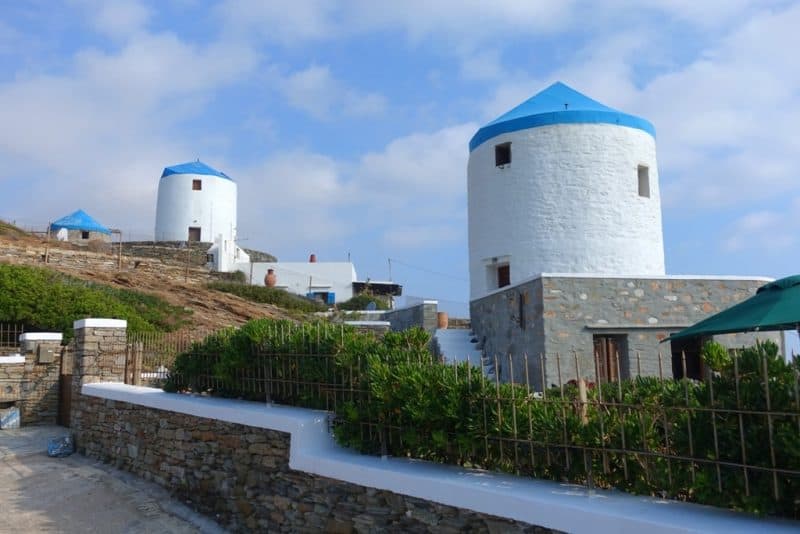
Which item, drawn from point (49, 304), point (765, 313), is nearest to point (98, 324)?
point (49, 304)

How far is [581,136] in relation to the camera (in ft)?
52.7

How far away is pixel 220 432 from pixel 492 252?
1042cm

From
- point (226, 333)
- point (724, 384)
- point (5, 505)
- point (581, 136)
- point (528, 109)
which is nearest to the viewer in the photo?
point (724, 384)

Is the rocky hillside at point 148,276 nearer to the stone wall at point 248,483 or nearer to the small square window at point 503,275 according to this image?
the small square window at point 503,275

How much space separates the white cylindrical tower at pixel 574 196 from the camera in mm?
15875

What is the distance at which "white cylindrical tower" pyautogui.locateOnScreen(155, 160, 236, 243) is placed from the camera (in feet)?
142

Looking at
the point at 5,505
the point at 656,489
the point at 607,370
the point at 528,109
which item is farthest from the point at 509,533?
the point at 528,109

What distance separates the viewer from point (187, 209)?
43.3m

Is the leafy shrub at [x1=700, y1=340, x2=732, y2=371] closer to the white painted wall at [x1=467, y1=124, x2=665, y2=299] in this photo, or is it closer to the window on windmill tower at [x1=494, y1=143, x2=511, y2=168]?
the white painted wall at [x1=467, y1=124, x2=665, y2=299]

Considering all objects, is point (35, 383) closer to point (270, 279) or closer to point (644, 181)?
point (644, 181)

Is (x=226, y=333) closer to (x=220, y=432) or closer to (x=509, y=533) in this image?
(x=220, y=432)

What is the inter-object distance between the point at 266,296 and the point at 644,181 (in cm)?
2022

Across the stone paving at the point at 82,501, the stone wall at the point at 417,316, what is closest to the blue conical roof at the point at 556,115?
the stone wall at the point at 417,316

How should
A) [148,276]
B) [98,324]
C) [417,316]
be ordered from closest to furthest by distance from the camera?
[98,324], [417,316], [148,276]
